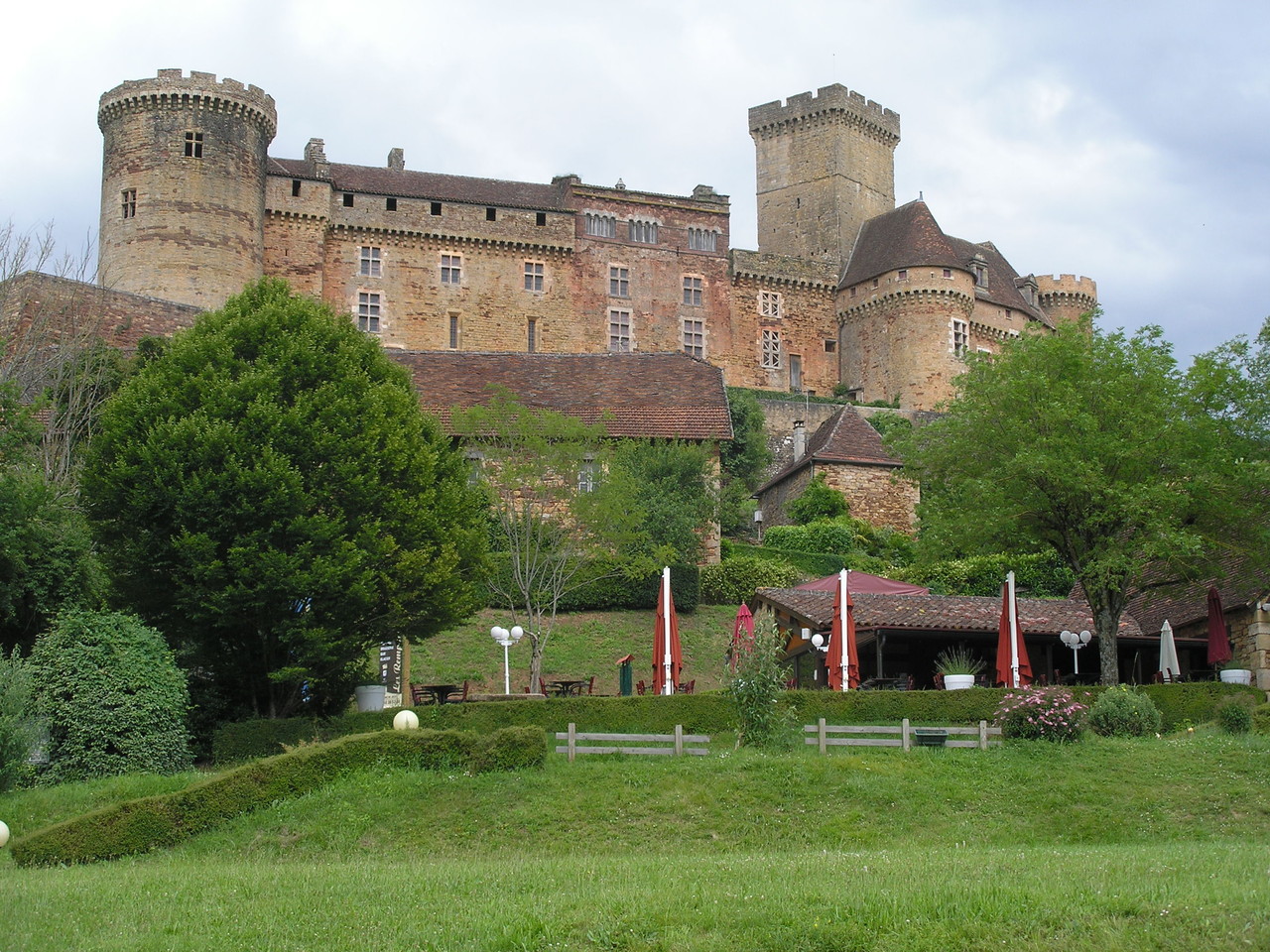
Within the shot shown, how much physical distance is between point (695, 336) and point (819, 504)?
20845 millimetres

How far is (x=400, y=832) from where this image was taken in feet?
61.5

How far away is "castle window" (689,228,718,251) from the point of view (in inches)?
2680

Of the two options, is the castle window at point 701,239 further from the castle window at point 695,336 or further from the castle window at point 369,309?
the castle window at point 369,309

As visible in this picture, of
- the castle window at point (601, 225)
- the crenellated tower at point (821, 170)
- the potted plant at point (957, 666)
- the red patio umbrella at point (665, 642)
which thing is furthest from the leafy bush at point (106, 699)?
the crenellated tower at point (821, 170)

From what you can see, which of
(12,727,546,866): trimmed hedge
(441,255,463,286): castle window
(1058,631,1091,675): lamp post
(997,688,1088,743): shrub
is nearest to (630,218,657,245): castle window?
(441,255,463,286): castle window

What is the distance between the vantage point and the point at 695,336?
6788 cm

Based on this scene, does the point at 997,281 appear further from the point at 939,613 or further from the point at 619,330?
the point at 939,613

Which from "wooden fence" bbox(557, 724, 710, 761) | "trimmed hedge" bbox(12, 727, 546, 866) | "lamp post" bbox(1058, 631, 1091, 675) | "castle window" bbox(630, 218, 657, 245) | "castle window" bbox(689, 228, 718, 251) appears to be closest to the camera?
"trimmed hedge" bbox(12, 727, 546, 866)

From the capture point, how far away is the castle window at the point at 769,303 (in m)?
71.3

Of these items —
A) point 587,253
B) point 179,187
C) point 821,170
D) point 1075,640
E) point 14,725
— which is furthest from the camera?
point 821,170

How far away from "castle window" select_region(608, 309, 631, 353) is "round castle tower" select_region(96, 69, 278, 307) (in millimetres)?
A: 15874

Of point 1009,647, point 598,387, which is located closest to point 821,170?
point 598,387

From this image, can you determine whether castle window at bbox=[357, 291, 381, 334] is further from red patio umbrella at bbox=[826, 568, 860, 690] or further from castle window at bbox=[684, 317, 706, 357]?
red patio umbrella at bbox=[826, 568, 860, 690]

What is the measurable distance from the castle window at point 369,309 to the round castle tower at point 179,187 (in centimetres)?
551
